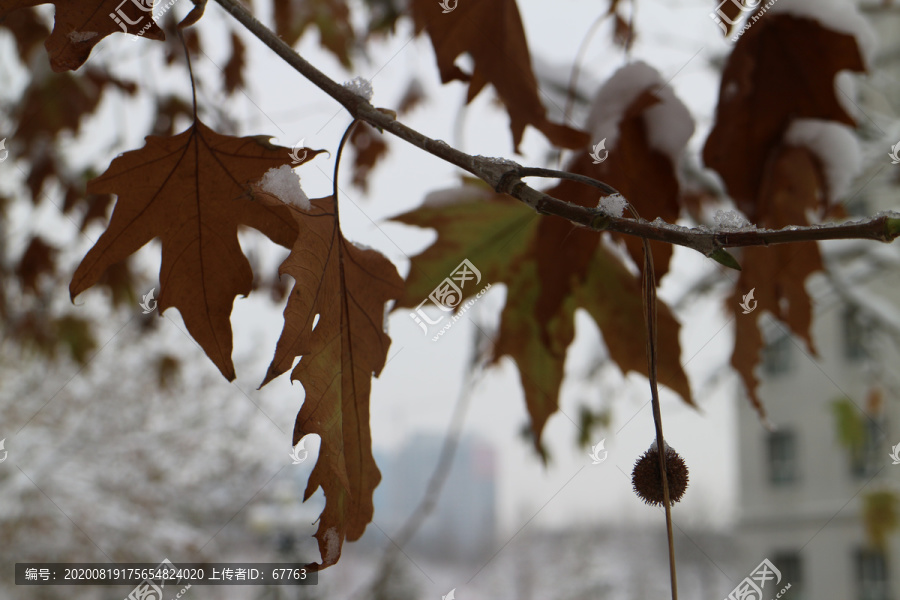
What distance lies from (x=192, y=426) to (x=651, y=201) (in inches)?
335

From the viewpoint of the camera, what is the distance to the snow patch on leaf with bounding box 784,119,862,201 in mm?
832

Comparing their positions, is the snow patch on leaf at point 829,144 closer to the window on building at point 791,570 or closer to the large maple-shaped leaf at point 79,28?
the large maple-shaped leaf at point 79,28

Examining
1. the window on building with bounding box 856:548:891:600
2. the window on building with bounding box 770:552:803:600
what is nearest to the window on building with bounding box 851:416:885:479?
the window on building with bounding box 856:548:891:600

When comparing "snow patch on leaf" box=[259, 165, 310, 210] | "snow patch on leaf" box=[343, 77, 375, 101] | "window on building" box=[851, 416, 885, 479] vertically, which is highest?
"window on building" box=[851, 416, 885, 479]

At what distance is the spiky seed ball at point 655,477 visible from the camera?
0.40m

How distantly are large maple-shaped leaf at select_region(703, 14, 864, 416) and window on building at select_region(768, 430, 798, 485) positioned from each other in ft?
43.9

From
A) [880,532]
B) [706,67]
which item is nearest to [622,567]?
[880,532]

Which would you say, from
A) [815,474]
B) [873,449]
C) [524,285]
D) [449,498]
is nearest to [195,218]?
[524,285]

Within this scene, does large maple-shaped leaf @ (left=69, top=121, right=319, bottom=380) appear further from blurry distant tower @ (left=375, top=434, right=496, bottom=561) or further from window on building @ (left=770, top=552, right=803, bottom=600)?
window on building @ (left=770, top=552, right=803, bottom=600)

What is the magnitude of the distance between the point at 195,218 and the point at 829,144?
73 cm

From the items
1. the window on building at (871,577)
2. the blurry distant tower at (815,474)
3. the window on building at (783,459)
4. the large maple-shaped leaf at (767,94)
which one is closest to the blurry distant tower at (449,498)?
the blurry distant tower at (815,474)

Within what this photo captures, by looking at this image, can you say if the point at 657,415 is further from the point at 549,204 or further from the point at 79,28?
the point at 79,28

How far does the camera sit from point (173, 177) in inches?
22.6

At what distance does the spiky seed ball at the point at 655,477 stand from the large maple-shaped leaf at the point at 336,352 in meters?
0.18
